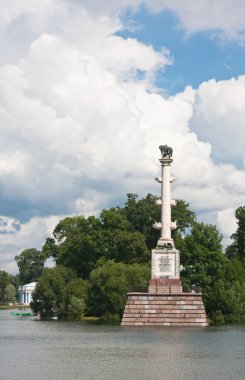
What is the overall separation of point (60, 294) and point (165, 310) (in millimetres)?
29176

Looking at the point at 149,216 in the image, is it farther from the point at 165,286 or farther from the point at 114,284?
the point at 165,286

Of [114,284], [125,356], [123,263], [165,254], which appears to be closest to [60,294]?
[123,263]

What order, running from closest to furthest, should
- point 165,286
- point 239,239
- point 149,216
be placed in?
point 165,286, point 149,216, point 239,239

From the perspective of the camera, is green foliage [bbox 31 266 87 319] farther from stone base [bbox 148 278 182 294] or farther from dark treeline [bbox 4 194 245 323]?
stone base [bbox 148 278 182 294]

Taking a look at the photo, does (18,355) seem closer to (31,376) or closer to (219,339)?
(31,376)

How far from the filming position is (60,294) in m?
90.0

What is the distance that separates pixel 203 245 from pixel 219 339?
34.0 metres

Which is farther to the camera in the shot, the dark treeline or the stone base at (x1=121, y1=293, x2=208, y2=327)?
the dark treeline

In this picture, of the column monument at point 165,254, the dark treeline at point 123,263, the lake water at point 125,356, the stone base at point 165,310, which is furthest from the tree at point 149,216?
the lake water at point 125,356

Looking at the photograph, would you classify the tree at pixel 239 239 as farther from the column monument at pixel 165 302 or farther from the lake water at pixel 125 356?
the lake water at pixel 125 356

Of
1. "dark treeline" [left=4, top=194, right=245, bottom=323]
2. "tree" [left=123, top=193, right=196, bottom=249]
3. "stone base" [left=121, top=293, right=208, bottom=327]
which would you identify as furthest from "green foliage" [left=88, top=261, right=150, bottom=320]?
"tree" [left=123, top=193, right=196, bottom=249]

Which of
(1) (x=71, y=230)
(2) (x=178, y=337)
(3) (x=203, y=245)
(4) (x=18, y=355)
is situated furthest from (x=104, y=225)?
(4) (x=18, y=355)

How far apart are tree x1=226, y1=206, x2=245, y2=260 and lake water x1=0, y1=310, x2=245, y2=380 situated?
175 feet

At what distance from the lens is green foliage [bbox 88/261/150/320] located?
7688cm
